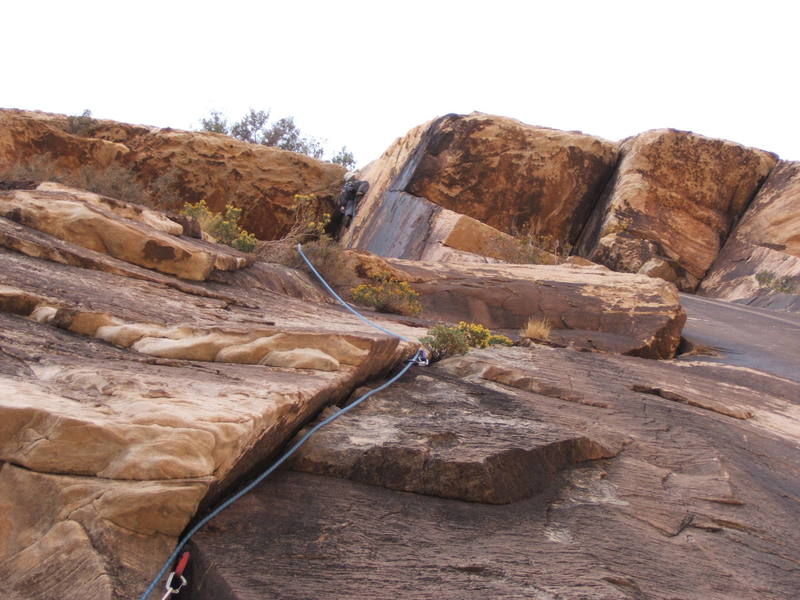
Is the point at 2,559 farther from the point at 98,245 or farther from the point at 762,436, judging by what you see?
the point at 762,436

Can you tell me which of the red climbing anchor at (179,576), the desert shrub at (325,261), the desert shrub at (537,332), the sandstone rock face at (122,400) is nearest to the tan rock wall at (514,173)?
the desert shrub at (325,261)

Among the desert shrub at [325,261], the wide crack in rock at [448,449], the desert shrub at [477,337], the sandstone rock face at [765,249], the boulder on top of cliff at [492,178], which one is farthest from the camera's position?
the boulder on top of cliff at [492,178]

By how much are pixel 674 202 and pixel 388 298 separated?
968cm

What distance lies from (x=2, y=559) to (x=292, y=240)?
6.76 m

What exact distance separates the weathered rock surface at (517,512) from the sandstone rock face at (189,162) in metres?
11.8

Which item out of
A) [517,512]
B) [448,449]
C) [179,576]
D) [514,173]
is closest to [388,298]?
[448,449]

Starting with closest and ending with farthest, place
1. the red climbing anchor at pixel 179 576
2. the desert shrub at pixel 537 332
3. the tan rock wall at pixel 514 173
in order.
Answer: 1. the red climbing anchor at pixel 179 576
2. the desert shrub at pixel 537 332
3. the tan rock wall at pixel 514 173

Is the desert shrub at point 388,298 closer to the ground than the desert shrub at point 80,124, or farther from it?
closer to the ground

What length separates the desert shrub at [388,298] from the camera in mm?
7641

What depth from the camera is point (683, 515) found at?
3.27 m

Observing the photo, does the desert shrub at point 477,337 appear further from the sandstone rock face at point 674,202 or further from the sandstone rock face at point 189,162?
the sandstone rock face at point 189,162

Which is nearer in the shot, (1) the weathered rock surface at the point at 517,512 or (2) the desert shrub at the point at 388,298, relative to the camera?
(1) the weathered rock surface at the point at 517,512

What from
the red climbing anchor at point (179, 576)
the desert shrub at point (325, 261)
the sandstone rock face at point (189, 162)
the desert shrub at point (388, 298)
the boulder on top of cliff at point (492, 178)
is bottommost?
the red climbing anchor at point (179, 576)

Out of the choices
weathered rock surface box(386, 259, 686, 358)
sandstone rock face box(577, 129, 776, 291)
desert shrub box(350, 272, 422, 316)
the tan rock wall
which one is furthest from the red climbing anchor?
sandstone rock face box(577, 129, 776, 291)
